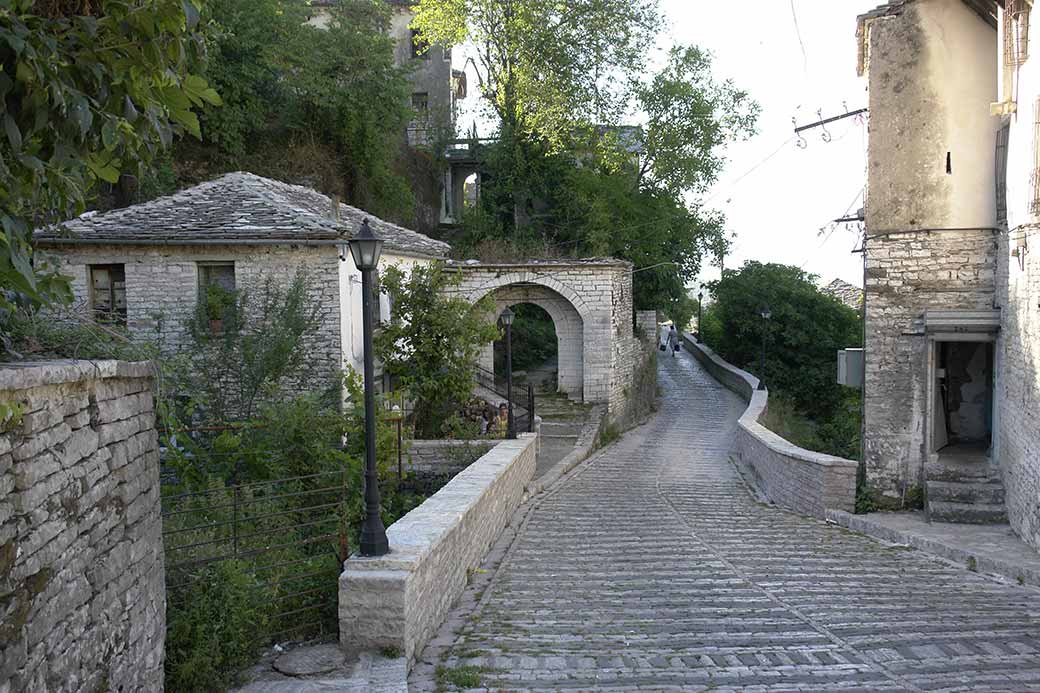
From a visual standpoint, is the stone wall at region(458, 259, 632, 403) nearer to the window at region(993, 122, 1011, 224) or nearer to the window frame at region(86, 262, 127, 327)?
the window frame at region(86, 262, 127, 327)

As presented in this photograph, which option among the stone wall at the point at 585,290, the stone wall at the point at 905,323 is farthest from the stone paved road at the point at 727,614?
the stone wall at the point at 585,290

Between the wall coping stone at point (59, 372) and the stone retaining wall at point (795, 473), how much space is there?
378 inches

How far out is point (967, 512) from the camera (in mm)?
10836

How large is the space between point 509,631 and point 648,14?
25620 mm

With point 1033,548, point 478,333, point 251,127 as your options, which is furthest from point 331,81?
point 1033,548

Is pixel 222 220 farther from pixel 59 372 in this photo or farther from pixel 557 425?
pixel 59 372

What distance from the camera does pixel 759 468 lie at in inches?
594

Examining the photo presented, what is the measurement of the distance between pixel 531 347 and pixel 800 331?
9.27m

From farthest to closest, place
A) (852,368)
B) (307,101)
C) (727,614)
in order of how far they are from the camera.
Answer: (307,101) < (852,368) < (727,614)

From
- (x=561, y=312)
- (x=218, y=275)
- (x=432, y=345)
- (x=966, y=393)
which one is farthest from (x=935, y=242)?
(x=218, y=275)

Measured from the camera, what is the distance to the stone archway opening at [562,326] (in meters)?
21.0

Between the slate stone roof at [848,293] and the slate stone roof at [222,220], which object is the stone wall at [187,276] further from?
the slate stone roof at [848,293]

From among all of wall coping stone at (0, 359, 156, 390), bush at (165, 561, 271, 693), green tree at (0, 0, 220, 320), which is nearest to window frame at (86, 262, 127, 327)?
bush at (165, 561, 271, 693)

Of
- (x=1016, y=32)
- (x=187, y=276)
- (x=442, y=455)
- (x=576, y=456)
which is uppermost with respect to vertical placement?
(x=1016, y=32)
